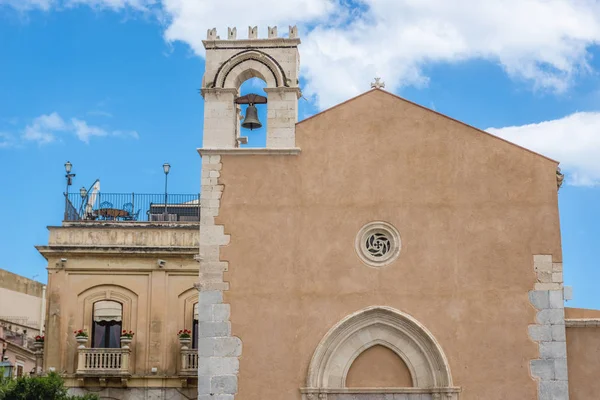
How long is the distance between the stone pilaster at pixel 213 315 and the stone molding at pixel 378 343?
4.89ft

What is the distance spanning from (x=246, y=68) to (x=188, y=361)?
11.3 meters

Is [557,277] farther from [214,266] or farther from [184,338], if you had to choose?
[184,338]

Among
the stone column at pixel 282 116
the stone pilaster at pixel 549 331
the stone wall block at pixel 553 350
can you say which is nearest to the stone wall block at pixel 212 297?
the stone column at pixel 282 116

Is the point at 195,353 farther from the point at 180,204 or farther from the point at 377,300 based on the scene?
the point at 377,300

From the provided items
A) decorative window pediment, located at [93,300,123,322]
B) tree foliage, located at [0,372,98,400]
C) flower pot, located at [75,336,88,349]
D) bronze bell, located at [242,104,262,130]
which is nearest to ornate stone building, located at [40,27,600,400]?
bronze bell, located at [242,104,262,130]

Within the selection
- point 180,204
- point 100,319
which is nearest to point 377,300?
point 100,319

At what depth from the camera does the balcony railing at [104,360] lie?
2822 cm

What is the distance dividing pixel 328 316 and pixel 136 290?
1167 cm

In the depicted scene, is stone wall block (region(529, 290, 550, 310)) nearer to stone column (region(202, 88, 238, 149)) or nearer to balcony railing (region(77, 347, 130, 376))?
stone column (region(202, 88, 238, 149))

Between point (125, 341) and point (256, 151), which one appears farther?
point (125, 341)

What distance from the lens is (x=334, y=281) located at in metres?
19.0

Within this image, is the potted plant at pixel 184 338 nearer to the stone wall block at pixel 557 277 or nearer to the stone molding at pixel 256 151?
the stone molding at pixel 256 151

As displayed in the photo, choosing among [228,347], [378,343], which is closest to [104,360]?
[228,347]

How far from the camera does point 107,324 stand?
96.1ft
